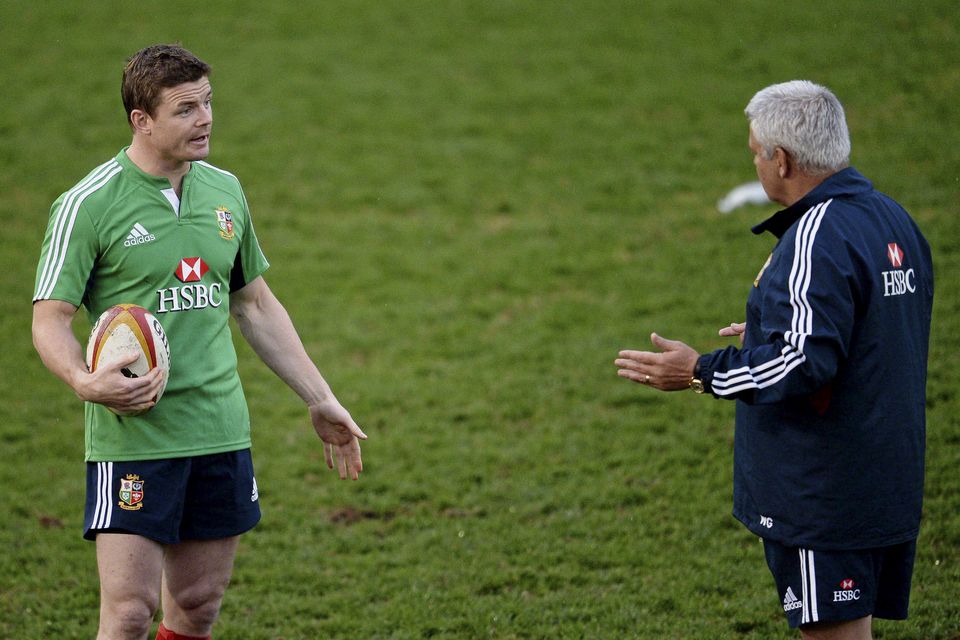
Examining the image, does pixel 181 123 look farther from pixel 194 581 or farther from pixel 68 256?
pixel 194 581

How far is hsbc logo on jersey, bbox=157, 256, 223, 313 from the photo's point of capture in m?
3.77

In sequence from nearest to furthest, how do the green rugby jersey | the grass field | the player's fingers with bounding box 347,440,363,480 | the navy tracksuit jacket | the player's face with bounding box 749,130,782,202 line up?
the navy tracksuit jacket
the player's face with bounding box 749,130,782,202
the green rugby jersey
the player's fingers with bounding box 347,440,363,480
the grass field

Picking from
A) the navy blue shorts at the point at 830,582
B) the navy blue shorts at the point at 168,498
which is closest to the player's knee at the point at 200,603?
the navy blue shorts at the point at 168,498

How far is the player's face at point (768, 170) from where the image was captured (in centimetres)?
352

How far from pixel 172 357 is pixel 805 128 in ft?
7.61

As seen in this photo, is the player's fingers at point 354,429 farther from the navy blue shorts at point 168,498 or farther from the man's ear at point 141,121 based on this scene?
the man's ear at point 141,121

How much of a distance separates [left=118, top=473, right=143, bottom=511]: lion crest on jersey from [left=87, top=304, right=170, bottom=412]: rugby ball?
31 cm

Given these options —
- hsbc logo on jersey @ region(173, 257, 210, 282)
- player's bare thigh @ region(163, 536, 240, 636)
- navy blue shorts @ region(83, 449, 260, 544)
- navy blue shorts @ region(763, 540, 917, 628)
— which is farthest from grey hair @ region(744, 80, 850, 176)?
player's bare thigh @ region(163, 536, 240, 636)

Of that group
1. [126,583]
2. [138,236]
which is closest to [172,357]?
[138,236]

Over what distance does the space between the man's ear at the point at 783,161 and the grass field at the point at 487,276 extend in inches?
94.5

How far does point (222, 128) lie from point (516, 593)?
922 cm

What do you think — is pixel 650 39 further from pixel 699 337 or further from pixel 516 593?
pixel 516 593

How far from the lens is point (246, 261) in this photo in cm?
414

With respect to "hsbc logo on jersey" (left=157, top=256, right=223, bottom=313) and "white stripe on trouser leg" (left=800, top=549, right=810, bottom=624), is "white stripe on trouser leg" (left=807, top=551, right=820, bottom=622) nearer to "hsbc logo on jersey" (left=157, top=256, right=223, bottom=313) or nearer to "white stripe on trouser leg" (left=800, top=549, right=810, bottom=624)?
"white stripe on trouser leg" (left=800, top=549, right=810, bottom=624)
